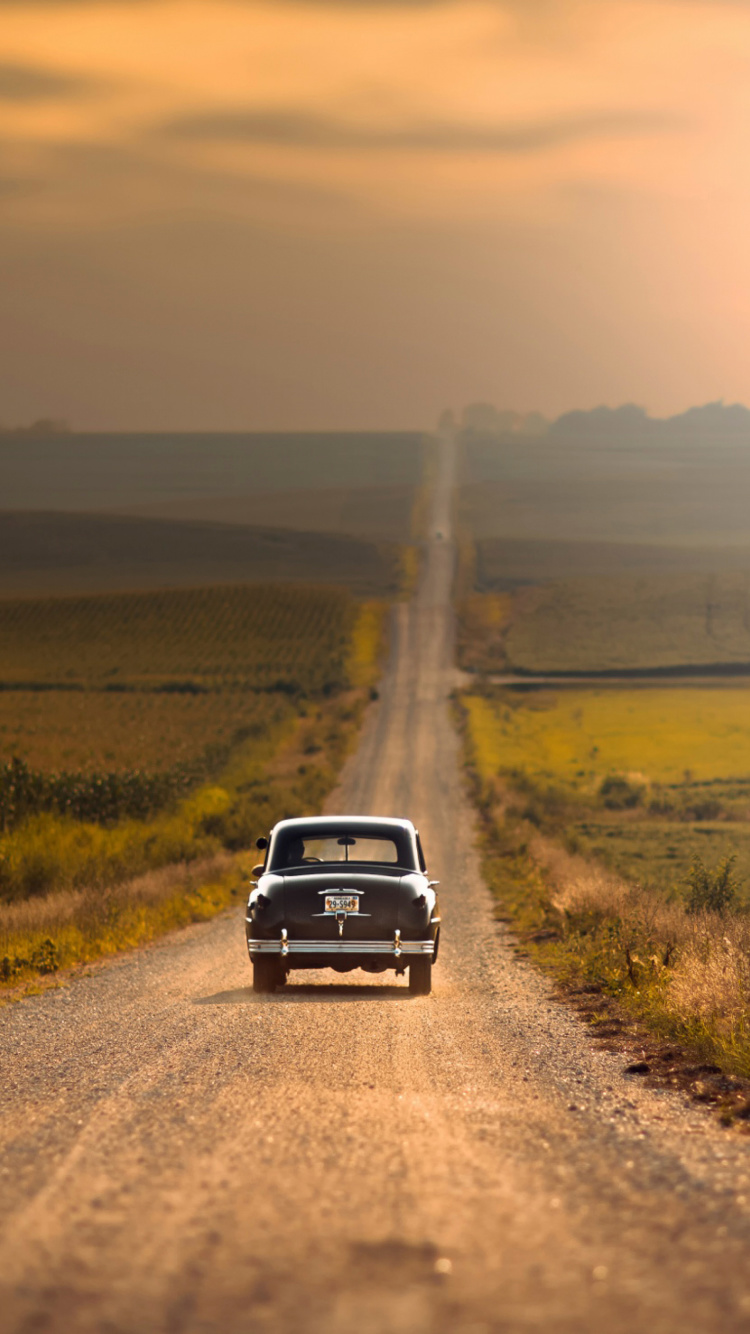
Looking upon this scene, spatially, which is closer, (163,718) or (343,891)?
(343,891)

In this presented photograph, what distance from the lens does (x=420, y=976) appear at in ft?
51.4

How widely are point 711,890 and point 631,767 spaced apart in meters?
56.9

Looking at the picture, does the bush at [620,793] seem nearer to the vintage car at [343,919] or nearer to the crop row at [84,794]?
the crop row at [84,794]

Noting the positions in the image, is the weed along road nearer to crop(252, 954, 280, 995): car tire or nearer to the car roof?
crop(252, 954, 280, 995): car tire

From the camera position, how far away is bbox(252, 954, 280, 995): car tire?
15367 millimetres

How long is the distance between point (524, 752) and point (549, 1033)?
233 feet

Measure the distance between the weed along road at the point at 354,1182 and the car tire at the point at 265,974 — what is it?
1.24 meters

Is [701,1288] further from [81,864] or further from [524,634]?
[524,634]

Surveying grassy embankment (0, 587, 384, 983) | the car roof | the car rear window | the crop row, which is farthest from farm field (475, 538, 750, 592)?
the car rear window

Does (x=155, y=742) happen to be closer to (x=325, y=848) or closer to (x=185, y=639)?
(x=185, y=639)

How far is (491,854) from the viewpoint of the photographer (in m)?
49.7

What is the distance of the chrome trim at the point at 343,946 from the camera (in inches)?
581

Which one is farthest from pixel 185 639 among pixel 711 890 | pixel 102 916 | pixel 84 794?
pixel 711 890

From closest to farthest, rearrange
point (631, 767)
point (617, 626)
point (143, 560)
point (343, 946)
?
1. point (343, 946)
2. point (631, 767)
3. point (617, 626)
4. point (143, 560)
